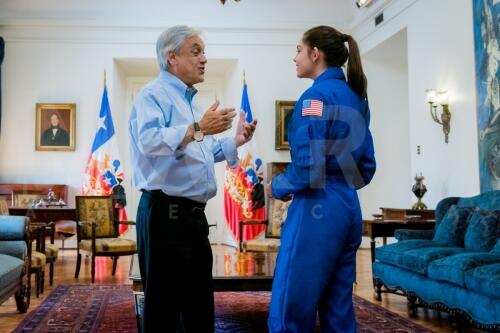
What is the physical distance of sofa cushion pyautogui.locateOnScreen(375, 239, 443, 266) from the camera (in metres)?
4.26

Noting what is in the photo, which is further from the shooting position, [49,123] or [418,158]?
[49,123]

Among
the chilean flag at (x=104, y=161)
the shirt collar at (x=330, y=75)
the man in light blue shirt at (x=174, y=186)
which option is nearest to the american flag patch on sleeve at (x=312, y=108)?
the shirt collar at (x=330, y=75)

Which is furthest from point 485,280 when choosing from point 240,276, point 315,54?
point 315,54

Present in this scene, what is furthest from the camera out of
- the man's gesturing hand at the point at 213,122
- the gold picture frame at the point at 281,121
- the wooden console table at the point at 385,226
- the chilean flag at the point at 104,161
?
the gold picture frame at the point at 281,121

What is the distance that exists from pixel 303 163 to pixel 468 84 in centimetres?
467

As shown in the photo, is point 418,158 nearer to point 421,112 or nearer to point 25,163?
point 421,112

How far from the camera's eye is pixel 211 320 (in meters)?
1.86

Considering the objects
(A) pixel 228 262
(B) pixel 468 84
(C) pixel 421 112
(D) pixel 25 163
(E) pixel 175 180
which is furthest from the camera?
(D) pixel 25 163

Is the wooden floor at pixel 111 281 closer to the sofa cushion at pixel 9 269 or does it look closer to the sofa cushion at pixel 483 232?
the sofa cushion at pixel 9 269

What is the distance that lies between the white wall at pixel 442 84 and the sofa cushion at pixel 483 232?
1655mm

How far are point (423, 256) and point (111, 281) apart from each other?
3291mm

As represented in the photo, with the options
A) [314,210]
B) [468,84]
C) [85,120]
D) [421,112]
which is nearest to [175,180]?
[314,210]

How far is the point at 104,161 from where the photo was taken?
8398 millimetres

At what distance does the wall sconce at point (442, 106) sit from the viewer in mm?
6066
